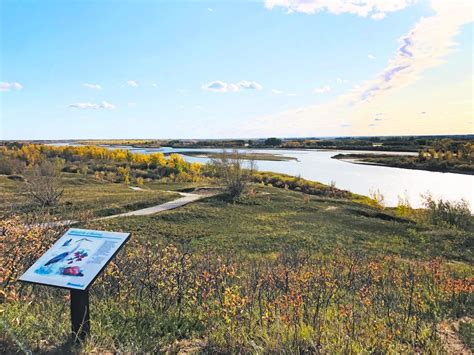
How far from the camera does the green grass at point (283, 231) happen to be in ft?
47.7

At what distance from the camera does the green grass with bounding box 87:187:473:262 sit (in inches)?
573

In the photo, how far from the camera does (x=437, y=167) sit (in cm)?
7275

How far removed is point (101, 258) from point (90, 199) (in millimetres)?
20844

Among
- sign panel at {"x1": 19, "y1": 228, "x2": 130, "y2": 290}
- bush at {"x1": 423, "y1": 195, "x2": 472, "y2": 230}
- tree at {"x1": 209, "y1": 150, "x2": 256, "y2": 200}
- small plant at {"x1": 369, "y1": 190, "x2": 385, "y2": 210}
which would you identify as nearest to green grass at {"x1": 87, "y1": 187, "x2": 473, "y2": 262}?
tree at {"x1": 209, "y1": 150, "x2": 256, "y2": 200}

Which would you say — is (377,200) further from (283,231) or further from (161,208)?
(161,208)

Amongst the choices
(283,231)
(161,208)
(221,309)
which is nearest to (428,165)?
(283,231)

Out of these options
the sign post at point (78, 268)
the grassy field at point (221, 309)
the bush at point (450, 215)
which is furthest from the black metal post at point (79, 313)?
the bush at point (450, 215)

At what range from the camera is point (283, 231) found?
18.0 metres

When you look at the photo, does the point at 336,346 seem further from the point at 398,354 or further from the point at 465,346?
the point at 465,346

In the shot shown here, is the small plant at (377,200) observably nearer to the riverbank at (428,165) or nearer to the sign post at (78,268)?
the riverbank at (428,165)

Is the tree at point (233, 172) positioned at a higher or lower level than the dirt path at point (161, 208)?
higher

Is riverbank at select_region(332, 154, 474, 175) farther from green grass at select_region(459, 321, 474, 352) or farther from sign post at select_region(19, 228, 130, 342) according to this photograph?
sign post at select_region(19, 228, 130, 342)

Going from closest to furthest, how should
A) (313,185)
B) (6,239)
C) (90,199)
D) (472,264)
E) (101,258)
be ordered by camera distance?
(101,258) → (6,239) → (472,264) → (90,199) → (313,185)

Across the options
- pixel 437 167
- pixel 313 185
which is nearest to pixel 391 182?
pixel 313 185
